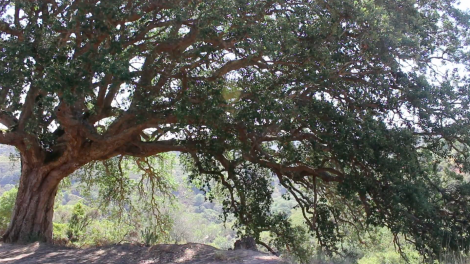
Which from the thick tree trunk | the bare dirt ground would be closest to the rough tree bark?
the thick tree trunk

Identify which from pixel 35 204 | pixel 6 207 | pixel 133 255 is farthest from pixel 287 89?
pixel 6 207

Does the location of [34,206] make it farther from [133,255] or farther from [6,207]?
[6,207]

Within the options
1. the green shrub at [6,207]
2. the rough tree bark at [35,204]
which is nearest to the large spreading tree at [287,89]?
the rough tree bark at [35,204]

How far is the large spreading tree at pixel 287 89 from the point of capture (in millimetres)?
7660

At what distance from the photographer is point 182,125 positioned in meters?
8.06

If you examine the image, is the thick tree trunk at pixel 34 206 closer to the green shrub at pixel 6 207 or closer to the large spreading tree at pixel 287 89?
the large spreading tree at pixel 287 89

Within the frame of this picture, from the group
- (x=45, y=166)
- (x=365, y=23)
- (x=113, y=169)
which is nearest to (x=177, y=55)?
(x=365, y=23)

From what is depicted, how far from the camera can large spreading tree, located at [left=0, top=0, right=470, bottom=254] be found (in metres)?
7.66

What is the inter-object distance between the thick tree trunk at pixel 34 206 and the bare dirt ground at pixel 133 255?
1.17 meters

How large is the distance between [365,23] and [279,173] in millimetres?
3712

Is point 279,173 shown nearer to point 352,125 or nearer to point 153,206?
point 352,125

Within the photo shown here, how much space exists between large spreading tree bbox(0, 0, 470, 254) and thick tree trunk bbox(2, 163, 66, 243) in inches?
70.6

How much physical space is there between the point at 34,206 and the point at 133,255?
13.7 ft

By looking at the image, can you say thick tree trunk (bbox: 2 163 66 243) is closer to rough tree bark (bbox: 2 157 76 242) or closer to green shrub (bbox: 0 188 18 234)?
rough tree bark (bbox: 2 157 76 242)
